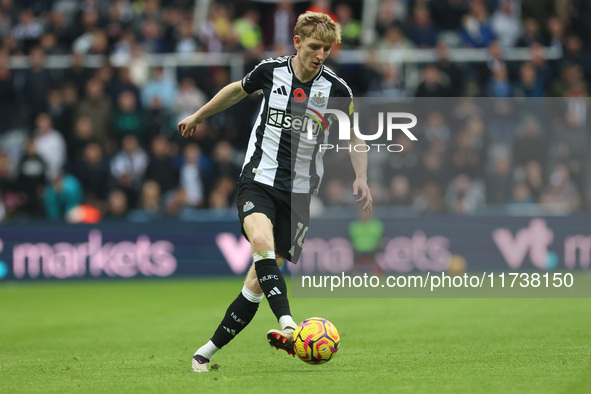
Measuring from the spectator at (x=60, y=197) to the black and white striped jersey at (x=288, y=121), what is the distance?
1070 cm

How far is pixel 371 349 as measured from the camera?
29.5 feet

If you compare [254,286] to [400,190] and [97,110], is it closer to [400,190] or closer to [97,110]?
[400,190]

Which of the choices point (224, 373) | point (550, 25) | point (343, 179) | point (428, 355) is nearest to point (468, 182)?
point (343, 179)

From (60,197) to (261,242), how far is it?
1131cm

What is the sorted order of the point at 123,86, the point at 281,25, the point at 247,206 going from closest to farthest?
the point at 247,206, the point at 123,86, the point at 281,25

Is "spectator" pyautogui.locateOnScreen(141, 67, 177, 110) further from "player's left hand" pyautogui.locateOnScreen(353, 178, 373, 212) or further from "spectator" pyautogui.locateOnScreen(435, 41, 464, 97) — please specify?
"player's left hand" pyautogui.locateOnScreen(353, 178, 373, 212)

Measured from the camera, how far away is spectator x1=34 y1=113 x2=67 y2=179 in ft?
Answer: 60.8

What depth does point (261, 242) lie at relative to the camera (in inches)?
289

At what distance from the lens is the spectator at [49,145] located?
1855 cm

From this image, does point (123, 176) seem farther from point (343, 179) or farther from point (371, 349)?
point (371, 349)

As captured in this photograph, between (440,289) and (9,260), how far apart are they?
24.6ft

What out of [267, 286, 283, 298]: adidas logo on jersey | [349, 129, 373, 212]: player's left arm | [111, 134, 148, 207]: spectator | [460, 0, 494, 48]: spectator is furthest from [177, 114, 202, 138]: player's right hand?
[460, 0, 494, 48]: spectator

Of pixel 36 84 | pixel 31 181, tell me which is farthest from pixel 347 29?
pixel 31 181

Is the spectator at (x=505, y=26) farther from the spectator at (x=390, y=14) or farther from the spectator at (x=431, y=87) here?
the spectator at (x=431, y=87)
